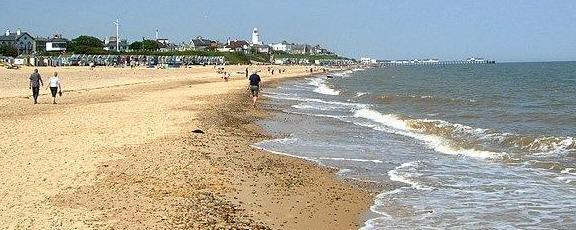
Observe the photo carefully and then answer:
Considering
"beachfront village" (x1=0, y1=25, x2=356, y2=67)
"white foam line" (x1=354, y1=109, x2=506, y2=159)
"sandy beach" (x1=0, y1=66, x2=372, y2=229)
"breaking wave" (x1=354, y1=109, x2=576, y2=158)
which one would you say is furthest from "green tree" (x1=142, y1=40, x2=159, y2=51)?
"sandy beach" (x1=0, y1=66, x2=372, y2=229)

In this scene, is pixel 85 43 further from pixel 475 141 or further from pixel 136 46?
pixel 475 141

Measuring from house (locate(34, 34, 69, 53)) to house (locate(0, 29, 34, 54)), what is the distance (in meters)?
1.35

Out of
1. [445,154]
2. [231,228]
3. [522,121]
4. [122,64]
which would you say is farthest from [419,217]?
[122,64]

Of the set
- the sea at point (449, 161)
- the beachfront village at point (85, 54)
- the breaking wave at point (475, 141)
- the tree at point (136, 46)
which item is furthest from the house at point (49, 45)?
the breaking wave at point (475, 141)

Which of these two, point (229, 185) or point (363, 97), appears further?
point (363, 97)

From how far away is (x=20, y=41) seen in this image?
136m

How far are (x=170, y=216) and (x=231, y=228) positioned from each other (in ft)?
2.73

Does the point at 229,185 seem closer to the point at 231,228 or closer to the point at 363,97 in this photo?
the point at 231,228

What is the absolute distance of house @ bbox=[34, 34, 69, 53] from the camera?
140625 mm

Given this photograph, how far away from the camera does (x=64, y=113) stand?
64.5 ft

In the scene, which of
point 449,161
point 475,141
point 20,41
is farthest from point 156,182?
point 20,41

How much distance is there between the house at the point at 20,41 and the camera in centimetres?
13325

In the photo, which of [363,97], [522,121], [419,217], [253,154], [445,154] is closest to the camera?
[419,217]

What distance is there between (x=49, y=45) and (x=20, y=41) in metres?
6.45
